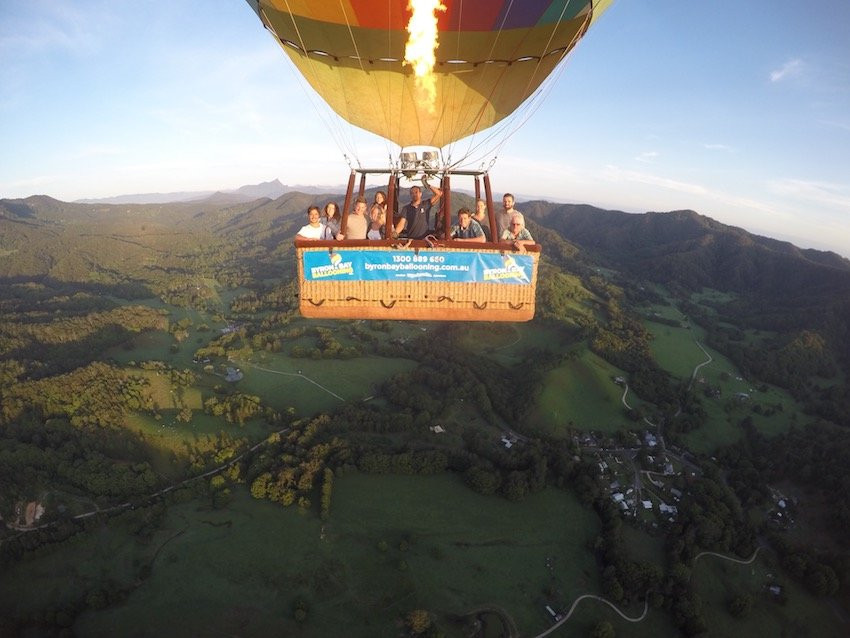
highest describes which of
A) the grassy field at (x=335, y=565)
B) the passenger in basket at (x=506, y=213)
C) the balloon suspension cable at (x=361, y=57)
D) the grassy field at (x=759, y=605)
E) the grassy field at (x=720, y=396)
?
the balloon suspension cable at (x=361, y=57)

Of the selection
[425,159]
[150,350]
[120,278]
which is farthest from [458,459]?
[120,278]

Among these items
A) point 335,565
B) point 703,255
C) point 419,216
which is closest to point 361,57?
point 419,216

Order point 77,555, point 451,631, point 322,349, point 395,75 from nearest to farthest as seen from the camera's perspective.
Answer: point 395,75 → point 451,631 → point 77,555 → point 322,349

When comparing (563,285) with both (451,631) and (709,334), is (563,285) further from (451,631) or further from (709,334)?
(451,631)

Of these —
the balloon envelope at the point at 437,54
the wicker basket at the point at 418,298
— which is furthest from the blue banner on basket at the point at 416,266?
the balloon envelope at the point at 437,54

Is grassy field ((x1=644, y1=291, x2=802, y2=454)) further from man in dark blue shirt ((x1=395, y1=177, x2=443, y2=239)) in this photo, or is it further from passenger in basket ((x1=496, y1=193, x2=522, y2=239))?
man in dark blue shirt ((x1=395, y1=177, x2=443, y2=239))

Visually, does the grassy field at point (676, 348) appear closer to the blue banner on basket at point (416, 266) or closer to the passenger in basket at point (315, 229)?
the blue banner on basket at point (416, 266)
